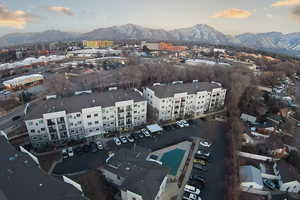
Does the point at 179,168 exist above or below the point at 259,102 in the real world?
below

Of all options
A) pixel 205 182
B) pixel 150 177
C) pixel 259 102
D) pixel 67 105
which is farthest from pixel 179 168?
pixel 259 102

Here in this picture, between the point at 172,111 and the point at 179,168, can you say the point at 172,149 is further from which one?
the point at 172,111

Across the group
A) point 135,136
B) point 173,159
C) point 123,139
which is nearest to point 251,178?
point 173,159

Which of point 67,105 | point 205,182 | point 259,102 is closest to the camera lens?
point 205,182

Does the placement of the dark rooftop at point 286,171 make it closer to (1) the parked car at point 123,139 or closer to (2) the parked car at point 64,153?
(1) the parked car at point 123,139

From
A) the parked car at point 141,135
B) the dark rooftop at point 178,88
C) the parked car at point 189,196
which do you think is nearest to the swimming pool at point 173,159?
the parked car at point 189,196

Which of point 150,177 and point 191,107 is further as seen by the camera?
point 191,107

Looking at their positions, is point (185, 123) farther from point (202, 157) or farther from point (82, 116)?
point (82, 116)
